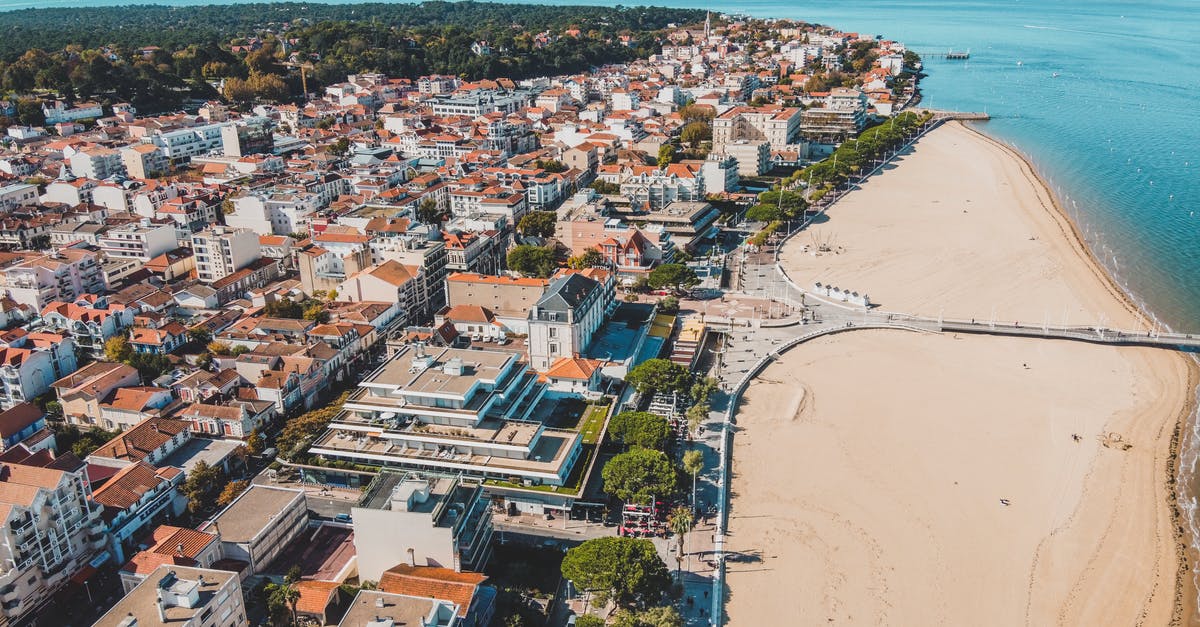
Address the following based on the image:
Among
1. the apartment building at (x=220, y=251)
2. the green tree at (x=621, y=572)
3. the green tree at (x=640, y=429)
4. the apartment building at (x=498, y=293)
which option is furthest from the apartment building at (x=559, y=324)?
the apartment building at (x=220, y=251)

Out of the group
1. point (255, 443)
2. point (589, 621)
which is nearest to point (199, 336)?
point (255, 443)

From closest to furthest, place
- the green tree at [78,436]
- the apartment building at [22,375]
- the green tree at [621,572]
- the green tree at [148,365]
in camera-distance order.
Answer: the green tree at [621,572] → the green tree at [78,436] → the apartment building at [22,375] → the green tree at [148,365]

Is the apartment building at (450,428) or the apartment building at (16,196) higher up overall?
the apartment building at (16,196)

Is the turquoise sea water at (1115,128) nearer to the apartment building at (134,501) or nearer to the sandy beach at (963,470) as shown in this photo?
the sandy beach at (963,470)

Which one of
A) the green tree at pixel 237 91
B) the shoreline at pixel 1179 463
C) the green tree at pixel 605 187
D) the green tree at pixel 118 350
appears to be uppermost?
the green tree at pixel 237 91

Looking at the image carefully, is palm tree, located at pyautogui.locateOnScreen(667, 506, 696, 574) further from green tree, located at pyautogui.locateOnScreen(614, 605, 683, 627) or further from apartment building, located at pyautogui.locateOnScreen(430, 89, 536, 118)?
apartment building, located at pyautogui.locateOnScreen(430, 89, 536, 118)

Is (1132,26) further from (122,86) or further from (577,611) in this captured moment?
(577,611)
